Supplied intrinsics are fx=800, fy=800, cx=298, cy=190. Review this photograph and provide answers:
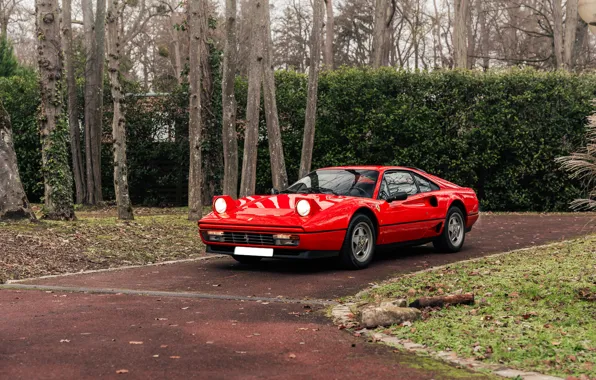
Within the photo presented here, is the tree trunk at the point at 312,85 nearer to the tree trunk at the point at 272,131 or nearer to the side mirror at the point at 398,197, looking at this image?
the tree trunk at the point at 272,131

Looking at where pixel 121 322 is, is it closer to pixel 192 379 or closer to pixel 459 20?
pixel 192 379

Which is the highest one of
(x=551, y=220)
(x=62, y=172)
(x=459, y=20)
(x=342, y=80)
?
(x=459, y=20)

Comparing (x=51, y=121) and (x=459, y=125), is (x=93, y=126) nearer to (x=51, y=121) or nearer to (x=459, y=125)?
(x=51, y=121)

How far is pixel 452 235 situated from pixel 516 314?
5.94m

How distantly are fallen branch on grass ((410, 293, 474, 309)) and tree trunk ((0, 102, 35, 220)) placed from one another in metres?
8.42

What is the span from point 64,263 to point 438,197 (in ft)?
19.3

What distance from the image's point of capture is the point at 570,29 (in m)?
34.2

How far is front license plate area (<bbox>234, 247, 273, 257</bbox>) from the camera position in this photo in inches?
423

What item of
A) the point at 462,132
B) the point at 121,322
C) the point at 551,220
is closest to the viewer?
the point at 121,322

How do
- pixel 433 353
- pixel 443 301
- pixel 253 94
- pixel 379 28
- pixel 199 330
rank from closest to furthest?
pixel 433 353, pixel 199 330, pixel 443 301, pixel 253 94, pixel 379 28

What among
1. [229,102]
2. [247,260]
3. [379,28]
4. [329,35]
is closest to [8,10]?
[329,35]

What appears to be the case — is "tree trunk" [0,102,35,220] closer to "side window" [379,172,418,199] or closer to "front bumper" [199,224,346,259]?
"front bumper" [199,224,346,259]

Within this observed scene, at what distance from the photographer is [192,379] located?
17.8ft

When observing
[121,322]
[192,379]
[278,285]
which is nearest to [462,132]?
[278,285]
